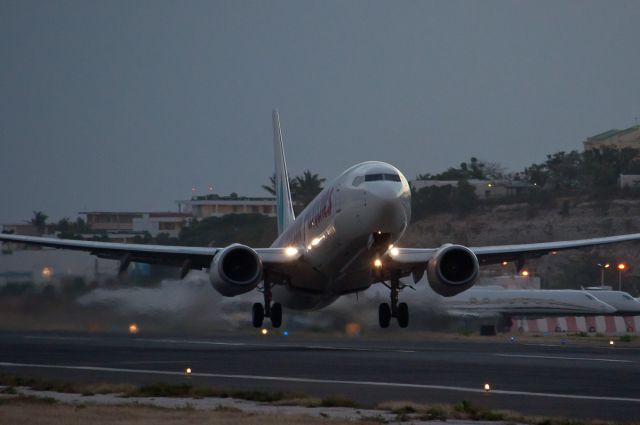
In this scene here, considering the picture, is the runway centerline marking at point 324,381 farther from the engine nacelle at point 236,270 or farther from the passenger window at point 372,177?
the passenger window at point 372,177

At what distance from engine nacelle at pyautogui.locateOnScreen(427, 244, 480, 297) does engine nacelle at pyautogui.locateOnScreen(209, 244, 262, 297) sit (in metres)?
5.40

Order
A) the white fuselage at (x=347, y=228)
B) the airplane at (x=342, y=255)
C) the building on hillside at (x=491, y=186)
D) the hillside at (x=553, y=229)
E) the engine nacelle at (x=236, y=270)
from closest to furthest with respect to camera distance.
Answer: the white fuselage at (x=347, y=228) → the airplane at (x=342, y=255) → the engine nacelle at (x=236, y=270) → the hillside at (x=553, y=229) → the building on hillside at (x=491, y=186)

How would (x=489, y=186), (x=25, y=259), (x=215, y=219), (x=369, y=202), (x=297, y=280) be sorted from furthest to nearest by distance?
1. (x=489, y=186)
2. (x=215, y=219)
3. (x=25, y=259)
4. (x=297, y=280)
5. (x=369, y=202)

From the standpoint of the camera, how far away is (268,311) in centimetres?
4119

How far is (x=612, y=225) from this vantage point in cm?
11700

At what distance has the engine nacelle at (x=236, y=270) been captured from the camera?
128ft

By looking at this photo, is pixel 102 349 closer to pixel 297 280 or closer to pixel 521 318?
pixel 297 280

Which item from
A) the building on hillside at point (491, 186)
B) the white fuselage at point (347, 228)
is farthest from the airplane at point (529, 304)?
the building on hillside at point (491, 186)

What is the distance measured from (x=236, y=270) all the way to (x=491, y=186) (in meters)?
99.1

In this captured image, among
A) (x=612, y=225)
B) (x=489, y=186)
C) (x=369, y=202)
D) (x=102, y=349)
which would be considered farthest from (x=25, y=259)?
(x=489, y=186)

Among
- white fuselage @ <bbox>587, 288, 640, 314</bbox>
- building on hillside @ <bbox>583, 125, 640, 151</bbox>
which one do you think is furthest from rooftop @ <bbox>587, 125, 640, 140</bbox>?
white fuselage @ <bbox>587, 288, 640, 314</bbox>

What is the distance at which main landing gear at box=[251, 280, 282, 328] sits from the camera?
41.2 meters

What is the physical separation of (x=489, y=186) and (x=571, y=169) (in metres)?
10.4

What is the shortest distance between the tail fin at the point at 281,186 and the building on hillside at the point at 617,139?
102 m
